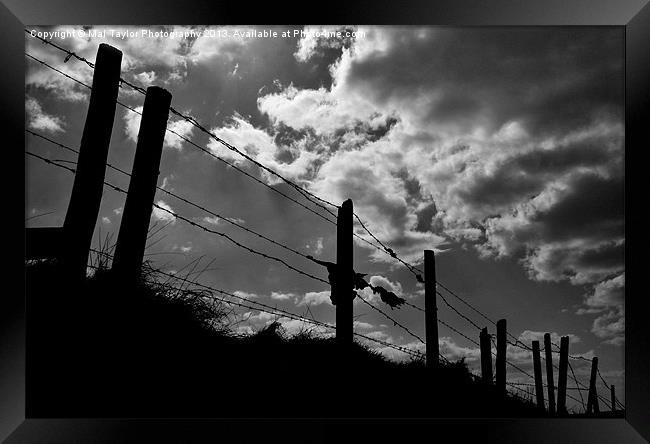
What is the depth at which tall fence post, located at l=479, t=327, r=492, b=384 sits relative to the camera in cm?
623

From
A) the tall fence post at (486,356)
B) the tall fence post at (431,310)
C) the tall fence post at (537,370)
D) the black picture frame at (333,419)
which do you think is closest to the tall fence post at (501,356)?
the tall fence post at (486,356)

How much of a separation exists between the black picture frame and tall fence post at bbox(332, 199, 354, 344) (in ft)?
4.62

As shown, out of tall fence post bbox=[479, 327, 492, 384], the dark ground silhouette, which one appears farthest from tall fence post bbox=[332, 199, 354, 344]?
tall fence post bbox=[479, 327, 492, 384]

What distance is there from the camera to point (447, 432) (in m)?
2.52

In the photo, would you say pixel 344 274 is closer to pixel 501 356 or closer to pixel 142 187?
pixel 142 187

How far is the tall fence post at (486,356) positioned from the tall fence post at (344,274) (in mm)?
2899

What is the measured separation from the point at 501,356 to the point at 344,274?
11.1 ft

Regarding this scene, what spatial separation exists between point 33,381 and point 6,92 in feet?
4.78

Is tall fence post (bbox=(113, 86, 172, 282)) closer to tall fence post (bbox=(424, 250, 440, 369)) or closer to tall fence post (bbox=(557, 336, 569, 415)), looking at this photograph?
tall fence post (bbox=(424, 250, 440, 369))

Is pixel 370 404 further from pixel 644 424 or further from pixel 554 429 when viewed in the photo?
pixel 644 424

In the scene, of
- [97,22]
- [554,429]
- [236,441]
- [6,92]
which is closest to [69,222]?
[6,92]

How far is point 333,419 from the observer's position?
2539 mm

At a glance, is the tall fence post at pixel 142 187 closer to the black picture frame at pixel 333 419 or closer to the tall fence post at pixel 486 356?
the black picture frame at pixel 333 419

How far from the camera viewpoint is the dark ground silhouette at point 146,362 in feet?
8.14
